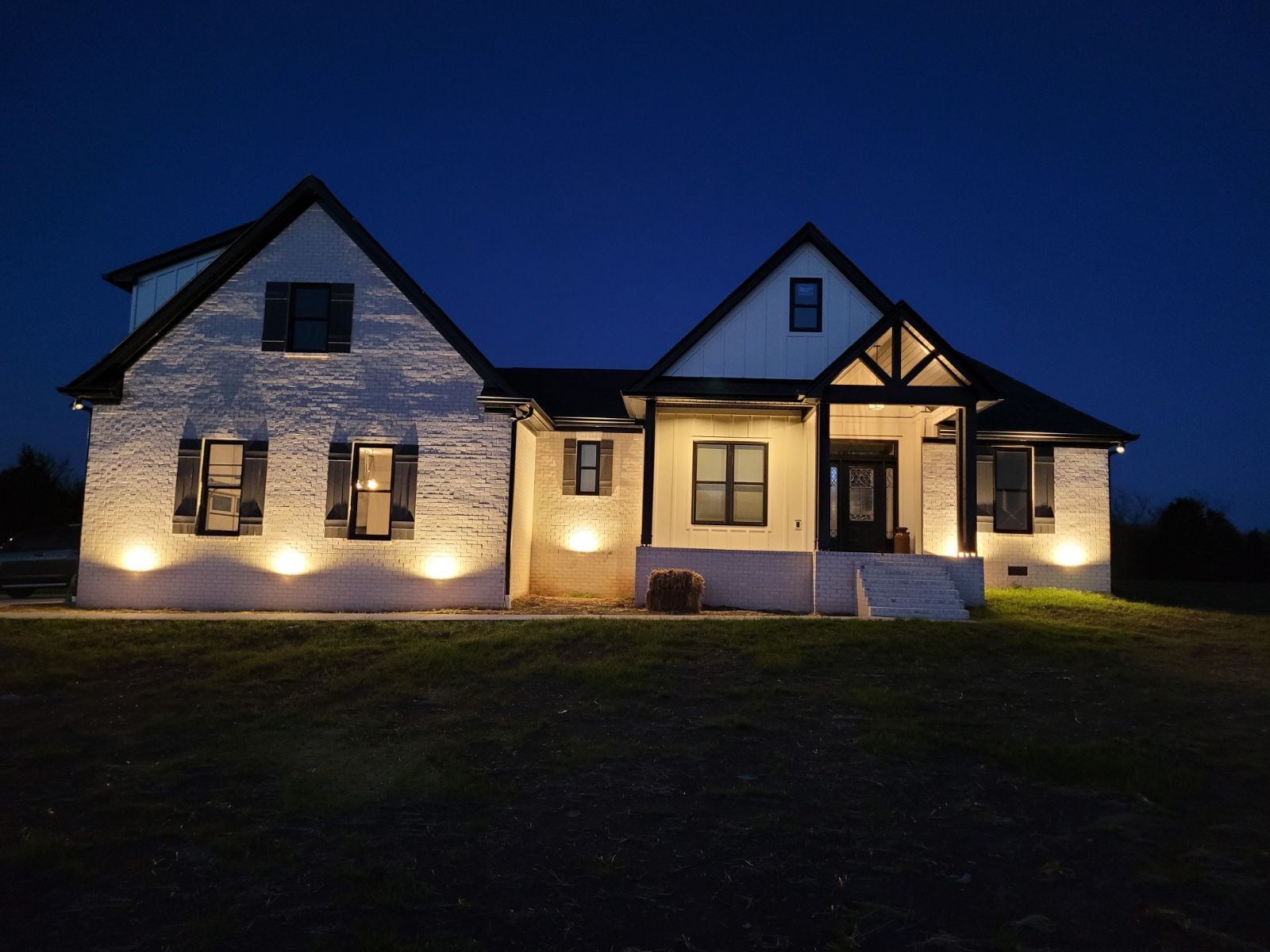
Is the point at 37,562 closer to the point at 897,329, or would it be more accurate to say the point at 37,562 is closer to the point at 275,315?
the point at 275,315

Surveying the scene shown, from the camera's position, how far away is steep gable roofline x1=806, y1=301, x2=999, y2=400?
1598 cm

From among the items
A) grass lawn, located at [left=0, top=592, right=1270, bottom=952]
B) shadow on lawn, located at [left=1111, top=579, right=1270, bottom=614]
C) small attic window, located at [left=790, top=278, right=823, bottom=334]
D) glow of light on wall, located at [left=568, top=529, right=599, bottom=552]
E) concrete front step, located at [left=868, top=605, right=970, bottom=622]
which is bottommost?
grass lawn, located at [left=0, top=592, right=1270, bottom=952]

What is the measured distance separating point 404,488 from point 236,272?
5.06 metres

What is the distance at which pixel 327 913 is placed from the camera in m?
4.63

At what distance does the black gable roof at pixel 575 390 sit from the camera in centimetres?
1917

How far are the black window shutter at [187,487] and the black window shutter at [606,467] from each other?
7.72m

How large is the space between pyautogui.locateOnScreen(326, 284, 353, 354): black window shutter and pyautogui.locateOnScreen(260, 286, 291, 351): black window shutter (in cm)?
78

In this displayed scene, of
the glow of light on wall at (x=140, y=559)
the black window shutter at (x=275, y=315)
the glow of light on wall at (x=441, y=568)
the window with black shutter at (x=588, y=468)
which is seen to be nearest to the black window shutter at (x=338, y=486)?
the glow of light on wall at (x=441, y=568)

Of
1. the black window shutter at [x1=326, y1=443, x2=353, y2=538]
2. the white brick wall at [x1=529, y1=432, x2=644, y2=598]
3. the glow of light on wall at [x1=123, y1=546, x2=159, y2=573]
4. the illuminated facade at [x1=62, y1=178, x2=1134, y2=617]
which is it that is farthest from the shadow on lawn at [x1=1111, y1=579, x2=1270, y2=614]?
the glow of light on wall at [x1=123, y1=546, x2=159, y2=573]

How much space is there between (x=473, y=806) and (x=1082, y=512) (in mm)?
16616

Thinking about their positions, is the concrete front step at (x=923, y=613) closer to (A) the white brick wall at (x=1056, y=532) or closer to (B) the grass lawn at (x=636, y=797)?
(B) the grass lawn at (x=636, y=797)

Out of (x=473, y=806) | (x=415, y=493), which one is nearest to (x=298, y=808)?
(x=473, y=806)

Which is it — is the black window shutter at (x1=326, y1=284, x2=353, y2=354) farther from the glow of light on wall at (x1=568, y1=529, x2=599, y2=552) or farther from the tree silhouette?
the tree silhouette

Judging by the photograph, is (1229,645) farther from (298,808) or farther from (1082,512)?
(298,808)
